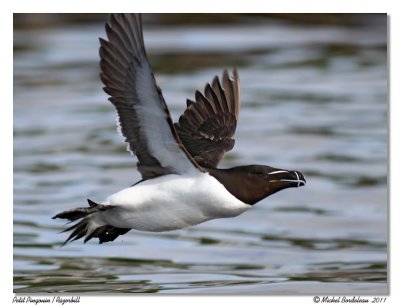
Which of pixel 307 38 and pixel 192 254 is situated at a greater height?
pixel 307 38


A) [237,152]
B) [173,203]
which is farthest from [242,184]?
[237,152]

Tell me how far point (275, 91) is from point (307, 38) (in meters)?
2.09

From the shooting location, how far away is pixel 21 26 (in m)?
19.6

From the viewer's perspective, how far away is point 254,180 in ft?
24.0

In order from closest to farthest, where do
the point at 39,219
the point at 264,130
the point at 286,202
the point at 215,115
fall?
the point at 215,115
the point at 39,219
the point at 286,202
the point at 264,130

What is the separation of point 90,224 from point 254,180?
1.08 meters

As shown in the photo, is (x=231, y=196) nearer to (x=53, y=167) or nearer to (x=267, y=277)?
(x=267, y=277)

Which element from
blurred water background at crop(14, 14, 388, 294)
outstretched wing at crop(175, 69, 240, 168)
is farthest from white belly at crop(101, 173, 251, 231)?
blurred water background at crop(14, 14, 388, 294)

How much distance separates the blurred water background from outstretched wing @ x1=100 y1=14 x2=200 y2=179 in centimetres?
217

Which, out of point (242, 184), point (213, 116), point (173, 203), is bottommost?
point (173, 203)

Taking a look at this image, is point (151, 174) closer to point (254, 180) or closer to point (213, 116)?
point (254, 180)

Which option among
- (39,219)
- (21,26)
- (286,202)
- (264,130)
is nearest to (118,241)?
(39,219)

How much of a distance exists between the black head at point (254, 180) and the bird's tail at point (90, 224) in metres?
0.74

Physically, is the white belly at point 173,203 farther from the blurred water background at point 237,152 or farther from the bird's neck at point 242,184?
the blurred water background at point 237,152
